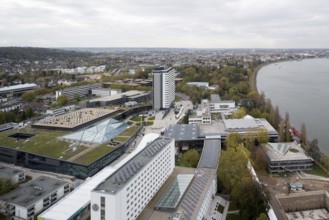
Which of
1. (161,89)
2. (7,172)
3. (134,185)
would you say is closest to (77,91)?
(161,89)

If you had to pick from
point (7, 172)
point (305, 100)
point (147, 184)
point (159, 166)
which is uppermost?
point (305, 100)

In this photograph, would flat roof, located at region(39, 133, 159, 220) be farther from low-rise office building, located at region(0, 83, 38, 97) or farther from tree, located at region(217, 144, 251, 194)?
low-rise office building, located at region(0, 83, 38, 97)

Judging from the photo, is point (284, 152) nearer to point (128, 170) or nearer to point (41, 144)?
point (128, 170)

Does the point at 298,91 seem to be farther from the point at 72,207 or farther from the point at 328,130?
the point at 72,207

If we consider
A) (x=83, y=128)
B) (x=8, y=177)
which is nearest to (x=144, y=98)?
(x=83, y=128)

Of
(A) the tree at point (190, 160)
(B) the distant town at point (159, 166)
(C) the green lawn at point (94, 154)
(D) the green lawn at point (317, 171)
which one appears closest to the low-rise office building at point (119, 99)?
(B) the distant town at point (159, 166)

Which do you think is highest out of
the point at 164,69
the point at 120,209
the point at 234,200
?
the point at 164,69
